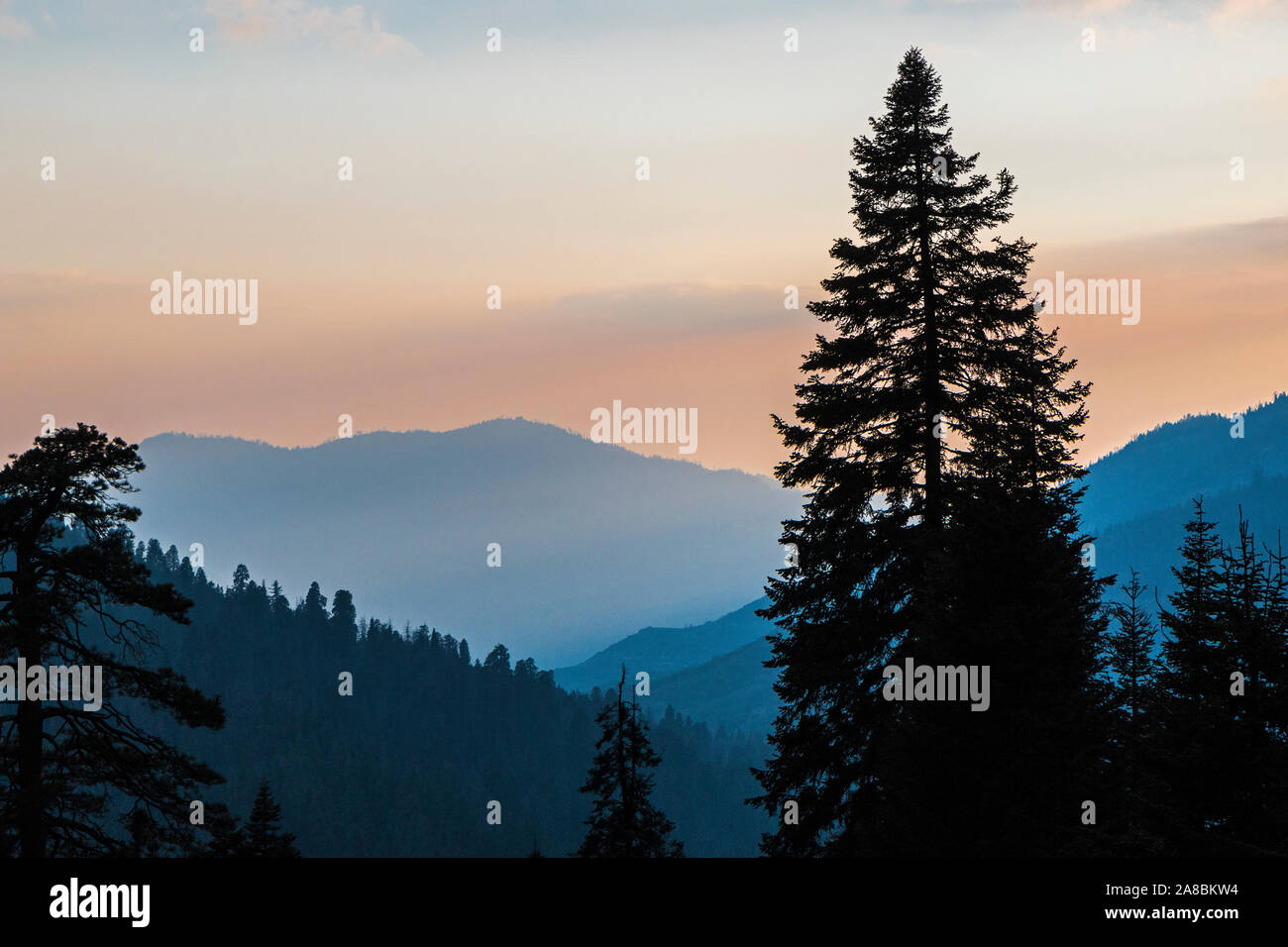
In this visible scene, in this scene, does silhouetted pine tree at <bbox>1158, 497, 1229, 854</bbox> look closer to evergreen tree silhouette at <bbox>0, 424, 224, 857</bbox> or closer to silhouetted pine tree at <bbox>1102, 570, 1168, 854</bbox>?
silhouetted pine tree at <bbox>1102, 570, 1168, 854</bbox>

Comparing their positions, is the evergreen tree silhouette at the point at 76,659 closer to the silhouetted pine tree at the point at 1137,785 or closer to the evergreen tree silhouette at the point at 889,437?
the evergreen tree silhouette at the point at 889,437

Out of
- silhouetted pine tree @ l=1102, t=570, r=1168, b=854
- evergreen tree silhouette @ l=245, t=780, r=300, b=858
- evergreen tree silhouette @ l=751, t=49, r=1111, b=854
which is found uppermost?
evergreen tree silhouette @ l=751, t=49, r=1111, b=854

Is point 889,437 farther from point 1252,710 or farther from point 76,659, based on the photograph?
point 76,659

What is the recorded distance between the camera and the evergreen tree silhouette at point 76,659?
58.7ft

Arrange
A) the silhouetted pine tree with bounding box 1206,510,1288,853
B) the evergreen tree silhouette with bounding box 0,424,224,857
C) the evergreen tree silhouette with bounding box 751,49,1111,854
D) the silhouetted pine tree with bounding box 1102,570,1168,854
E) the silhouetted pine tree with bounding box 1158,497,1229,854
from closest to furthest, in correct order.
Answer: the silhouetted pine tree with bounding box 1102,570,1168,854, the silhouetted pine tree with bounding box 1206,510,1288,853, the silhouetted pine tree with bounding box 1158,497,1229,854, the evergreen tree silhouette with bounding box 0,424,224,857, the evergreen tree silhouette with bounding box 751,49,1111,854

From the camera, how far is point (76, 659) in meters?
18.7

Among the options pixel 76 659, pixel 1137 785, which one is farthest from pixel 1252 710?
pixel 76 659

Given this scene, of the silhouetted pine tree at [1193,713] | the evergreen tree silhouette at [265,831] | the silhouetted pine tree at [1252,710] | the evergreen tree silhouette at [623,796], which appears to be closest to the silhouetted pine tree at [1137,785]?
the silhouetted pine tree at [1193,713]

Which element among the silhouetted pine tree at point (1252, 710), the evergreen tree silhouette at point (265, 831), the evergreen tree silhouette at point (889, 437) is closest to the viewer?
the silhouetted pine tree at point (1252, 710)

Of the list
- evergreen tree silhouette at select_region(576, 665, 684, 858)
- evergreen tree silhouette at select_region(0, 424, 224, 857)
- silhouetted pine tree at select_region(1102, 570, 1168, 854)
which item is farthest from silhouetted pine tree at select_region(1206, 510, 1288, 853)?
evergreen tree silhouette at select_region(576, 665, 684, 858)

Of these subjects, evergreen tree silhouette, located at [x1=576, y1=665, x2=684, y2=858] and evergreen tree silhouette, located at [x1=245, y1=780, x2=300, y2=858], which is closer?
evergreen tree silhouette, located at [x1=576, y1=665, x2=684, y2=858]

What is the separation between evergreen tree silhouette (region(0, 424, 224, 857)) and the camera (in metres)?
17.9

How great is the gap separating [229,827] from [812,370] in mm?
14512

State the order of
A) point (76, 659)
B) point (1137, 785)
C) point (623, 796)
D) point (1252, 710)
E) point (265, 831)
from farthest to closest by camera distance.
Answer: point (265, 831) → point (623, 796) → point (76, 659) → point (1137, 785) → point (1252, 710)
